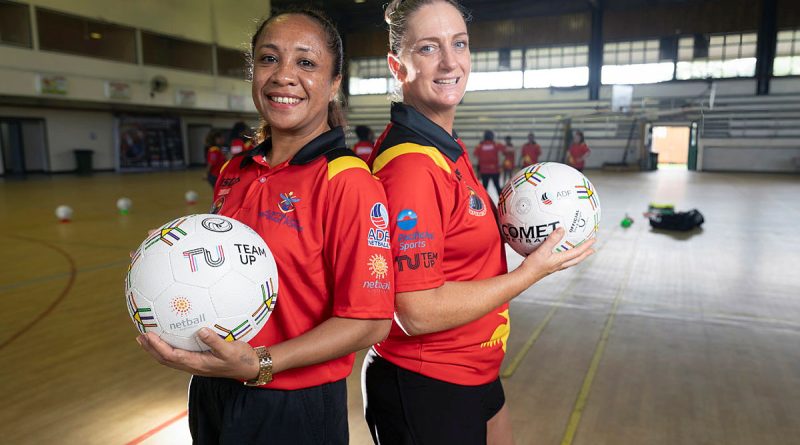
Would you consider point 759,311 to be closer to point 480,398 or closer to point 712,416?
point 712,416

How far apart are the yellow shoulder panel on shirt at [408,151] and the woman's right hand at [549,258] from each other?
305mm

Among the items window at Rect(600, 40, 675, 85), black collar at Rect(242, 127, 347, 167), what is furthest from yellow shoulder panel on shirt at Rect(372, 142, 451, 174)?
window at Rect(600, 40, 675, 85)

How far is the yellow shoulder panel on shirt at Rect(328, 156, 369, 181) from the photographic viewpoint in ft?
3.85

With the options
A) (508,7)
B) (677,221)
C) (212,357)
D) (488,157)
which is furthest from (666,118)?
(212,357)

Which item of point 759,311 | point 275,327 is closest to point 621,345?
point 759,311

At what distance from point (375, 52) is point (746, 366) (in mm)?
25484

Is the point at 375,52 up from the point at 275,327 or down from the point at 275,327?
up

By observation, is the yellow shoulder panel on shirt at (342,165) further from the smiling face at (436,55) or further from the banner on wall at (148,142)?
the banner on wall at (148,142)

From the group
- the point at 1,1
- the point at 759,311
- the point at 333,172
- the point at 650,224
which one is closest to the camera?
the point at 333,172

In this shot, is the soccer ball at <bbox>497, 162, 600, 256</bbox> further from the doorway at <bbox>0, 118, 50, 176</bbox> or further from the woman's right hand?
the doorway at <bbox>0, 118, 50, 176</bbox>

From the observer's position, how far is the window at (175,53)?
70.1 ft

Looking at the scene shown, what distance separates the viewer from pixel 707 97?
2138 centimetres

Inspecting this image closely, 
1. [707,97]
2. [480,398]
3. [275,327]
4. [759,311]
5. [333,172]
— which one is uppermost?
[707,97]

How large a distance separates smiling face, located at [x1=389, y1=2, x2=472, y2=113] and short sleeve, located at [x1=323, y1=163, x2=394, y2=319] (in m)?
0.40
